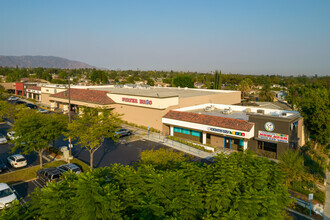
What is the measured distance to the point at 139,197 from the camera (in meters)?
11.2

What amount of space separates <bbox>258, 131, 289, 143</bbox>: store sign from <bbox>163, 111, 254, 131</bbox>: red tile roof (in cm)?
188

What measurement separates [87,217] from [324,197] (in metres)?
22.6

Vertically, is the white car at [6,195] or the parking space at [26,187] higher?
the white car at [6,195]

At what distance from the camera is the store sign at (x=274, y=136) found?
2976 cm

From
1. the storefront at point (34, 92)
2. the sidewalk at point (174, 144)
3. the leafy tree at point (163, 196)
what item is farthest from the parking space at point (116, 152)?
the storefront at point (34, 92)

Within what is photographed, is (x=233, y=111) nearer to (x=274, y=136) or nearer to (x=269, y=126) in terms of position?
(x=269, y=126)

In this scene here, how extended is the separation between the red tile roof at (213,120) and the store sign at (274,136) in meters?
1.88

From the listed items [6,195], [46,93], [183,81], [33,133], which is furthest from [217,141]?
[183,81]

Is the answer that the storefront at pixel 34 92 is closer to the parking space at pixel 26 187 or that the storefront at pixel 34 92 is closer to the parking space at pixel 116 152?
the parking space at pixel 116 152

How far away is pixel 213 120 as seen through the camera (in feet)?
116

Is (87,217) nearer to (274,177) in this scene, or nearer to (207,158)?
(274,177)

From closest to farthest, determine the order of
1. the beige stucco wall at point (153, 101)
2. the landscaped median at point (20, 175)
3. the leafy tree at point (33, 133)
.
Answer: the landscaped median at point (20, 175)
the leafy tree at point (33, 133)
the beige stucco wall at point (153, 101)

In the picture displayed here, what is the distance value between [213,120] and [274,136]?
8.85m

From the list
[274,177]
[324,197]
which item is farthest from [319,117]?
[274,177]
